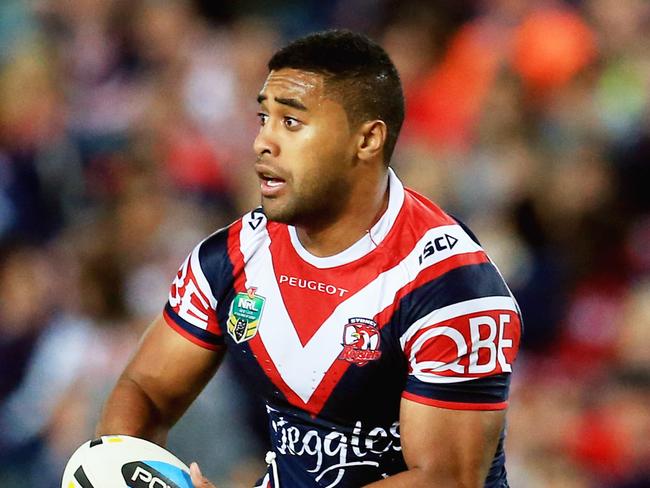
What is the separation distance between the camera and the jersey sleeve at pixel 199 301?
3.88m

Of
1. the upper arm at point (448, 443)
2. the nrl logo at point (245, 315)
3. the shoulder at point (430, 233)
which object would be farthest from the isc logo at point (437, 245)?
the nrl logo at point (245, 315)

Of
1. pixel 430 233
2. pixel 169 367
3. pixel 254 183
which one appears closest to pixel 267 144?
pixel 430 233

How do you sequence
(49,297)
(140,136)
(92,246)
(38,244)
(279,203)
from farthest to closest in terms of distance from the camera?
(140,136), (38,244), (49,297), (92,246), (279,203)

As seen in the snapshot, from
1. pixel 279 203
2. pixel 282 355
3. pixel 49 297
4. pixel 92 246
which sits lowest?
pixel 49 297

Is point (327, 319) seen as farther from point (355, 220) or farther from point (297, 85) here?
point (297, 85)

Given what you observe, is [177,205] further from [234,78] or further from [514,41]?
[514,41]

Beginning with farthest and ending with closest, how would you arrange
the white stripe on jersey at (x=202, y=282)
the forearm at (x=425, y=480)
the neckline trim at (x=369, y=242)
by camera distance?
the white stripe on jersey at (x=202, y=282) < the neckline trim at (x=369, y=242) < the forearm at (x=425, y=480)

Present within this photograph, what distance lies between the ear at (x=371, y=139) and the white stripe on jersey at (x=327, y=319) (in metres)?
0.26

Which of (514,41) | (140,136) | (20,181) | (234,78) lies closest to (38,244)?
(20,181)

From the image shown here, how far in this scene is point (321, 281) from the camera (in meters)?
3.68

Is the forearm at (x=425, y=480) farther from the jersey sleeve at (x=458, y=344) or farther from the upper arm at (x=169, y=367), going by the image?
the upper arm at (x=169, y=367)

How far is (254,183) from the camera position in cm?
753

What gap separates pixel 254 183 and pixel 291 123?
3.99 m

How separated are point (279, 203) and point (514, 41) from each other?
4450 millimetres
